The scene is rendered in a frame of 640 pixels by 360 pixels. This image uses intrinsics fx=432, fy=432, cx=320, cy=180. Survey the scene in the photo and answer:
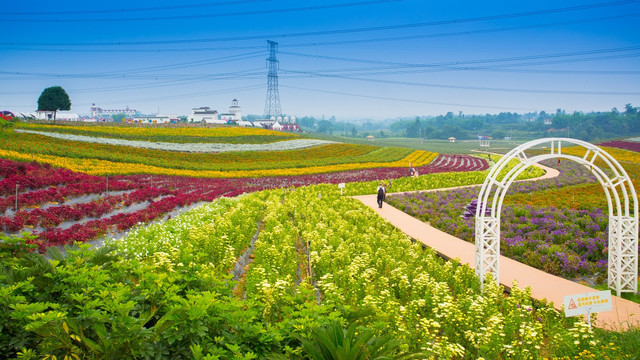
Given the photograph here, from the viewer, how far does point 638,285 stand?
977cm

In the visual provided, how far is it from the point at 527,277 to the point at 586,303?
4123mm

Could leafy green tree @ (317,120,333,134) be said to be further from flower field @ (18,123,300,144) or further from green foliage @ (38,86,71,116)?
green foliage @ (38,86,71,116)

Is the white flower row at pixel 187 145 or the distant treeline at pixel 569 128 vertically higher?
the distant treeline at pixel 569 128

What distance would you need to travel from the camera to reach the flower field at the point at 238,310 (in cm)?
444

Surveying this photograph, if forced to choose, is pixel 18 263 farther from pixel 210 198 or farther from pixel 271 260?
pixel 210 198

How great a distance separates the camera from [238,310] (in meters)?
4.91

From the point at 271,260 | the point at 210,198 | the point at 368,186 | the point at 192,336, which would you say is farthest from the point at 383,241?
the point at 368,186

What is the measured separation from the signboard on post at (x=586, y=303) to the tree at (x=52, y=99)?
66.3 m

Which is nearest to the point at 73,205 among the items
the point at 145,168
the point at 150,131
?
the point at 145,168

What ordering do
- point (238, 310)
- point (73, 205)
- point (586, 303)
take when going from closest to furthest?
1. point (238, 310)
2. point (586, 303)
3. point (73, 205)

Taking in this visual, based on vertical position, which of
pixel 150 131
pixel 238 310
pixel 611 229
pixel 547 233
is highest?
pixel 150 131

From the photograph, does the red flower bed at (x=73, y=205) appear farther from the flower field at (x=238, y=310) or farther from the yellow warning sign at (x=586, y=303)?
the yellow warning sign at (x=586, y=303)

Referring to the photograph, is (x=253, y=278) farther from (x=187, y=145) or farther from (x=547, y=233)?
(x=187, y=145)

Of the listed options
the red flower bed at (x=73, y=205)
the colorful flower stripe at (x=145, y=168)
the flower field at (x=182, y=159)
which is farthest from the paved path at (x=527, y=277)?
the flower field at (x=182, y=159)
